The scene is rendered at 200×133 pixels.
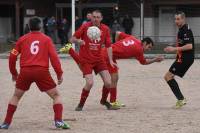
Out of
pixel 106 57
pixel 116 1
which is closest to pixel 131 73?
pixel 106 57

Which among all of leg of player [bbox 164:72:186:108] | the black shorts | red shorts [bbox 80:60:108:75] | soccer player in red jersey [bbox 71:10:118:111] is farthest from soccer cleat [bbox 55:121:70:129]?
the black shorts

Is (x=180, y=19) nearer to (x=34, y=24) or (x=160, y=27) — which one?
(x=34, y=24)

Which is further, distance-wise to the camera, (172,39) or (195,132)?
(172,39)

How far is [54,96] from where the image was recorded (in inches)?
364

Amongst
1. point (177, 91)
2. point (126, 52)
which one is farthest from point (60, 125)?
point (177, 91)

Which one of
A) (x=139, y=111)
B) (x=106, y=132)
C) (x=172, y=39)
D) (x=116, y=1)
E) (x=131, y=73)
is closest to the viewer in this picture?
(x=106, y=132)

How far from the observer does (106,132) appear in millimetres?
8992

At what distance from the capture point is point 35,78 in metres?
9.07

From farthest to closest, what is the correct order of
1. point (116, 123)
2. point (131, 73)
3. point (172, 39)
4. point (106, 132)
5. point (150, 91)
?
point (172, 39)
point (131, 73)
point (150, 91)
point (116, 123)
point (106, 132)

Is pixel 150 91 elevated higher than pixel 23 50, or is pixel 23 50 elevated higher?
pixel 23 50

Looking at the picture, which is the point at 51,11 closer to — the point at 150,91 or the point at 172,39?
the point at 172,39

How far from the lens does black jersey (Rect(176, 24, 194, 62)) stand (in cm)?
1165

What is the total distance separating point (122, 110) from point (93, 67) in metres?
0.92

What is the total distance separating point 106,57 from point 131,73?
792cm
